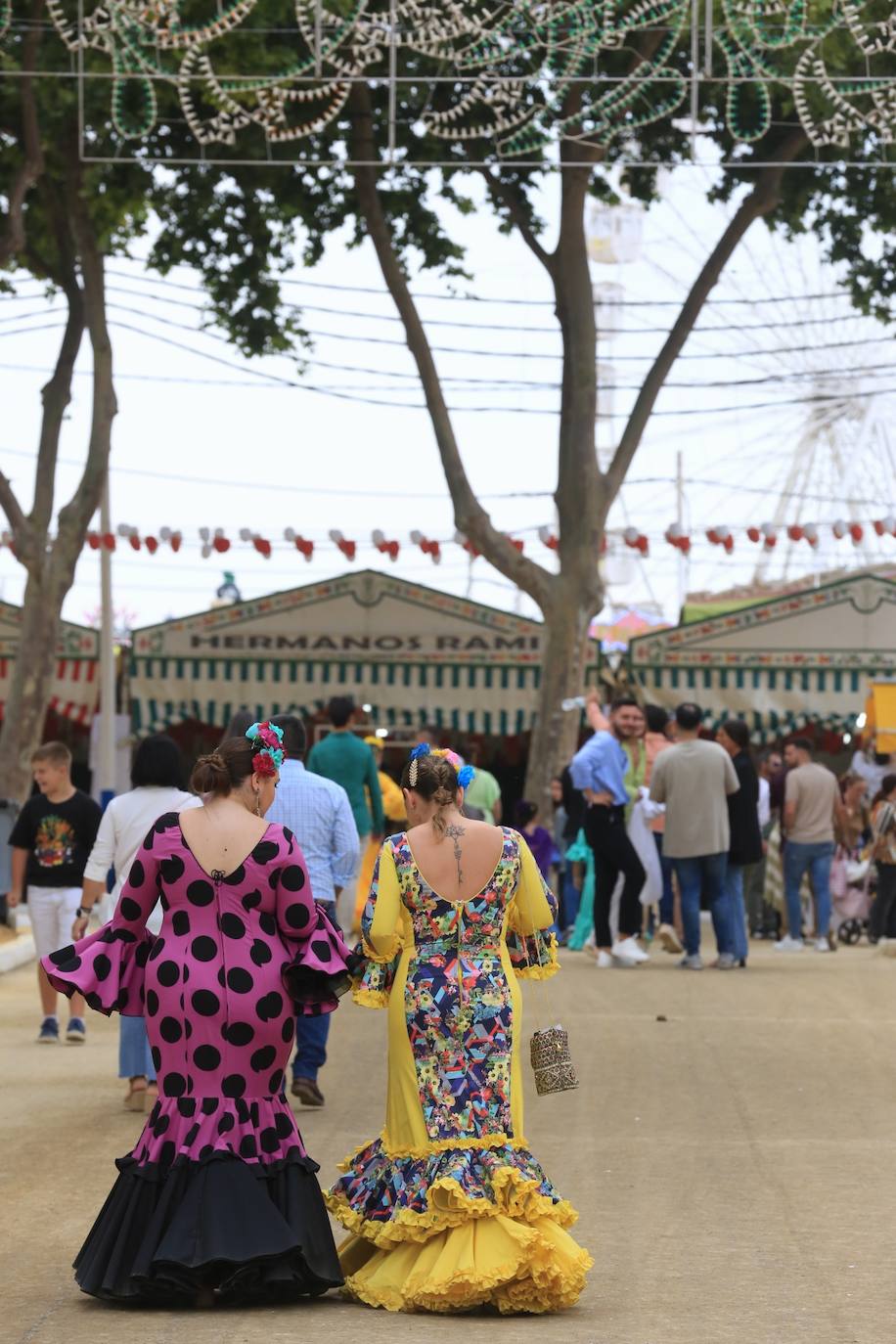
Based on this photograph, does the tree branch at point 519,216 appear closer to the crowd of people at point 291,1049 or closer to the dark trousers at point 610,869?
the dark trousers at point 610,869

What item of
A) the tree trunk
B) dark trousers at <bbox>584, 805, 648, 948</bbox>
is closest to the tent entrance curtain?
the tree trunk

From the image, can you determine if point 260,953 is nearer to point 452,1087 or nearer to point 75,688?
point 452,1087

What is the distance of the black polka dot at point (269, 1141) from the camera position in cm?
644

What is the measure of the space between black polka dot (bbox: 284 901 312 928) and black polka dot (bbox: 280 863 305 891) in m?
0.05

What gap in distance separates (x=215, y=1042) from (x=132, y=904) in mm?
483

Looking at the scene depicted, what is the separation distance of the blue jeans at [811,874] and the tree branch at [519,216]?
8.07 m

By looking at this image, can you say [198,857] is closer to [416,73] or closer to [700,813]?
[700,813]

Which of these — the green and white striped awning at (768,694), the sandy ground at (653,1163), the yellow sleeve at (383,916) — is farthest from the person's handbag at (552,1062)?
the green and white striped awning at (768,694)

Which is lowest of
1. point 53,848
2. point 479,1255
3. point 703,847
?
point 479,1255

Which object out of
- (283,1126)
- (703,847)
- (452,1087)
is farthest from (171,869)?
(703,847)

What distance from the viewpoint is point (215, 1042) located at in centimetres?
651

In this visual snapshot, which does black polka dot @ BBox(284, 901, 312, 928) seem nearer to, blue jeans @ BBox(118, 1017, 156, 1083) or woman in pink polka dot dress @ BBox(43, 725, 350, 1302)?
woman in pink polka dot dress @ BBox(43, 725, 350, 1302)

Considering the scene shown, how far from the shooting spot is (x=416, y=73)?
22969mm

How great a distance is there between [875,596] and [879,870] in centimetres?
975
